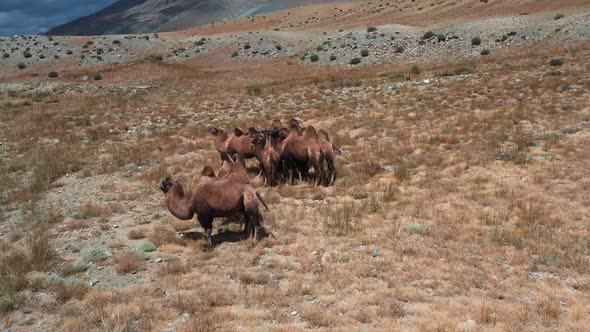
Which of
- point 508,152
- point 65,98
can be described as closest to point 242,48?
point 65,98

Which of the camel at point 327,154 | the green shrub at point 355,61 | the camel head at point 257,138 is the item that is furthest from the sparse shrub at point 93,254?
the green shrub at point 355,61

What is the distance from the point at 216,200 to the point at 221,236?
3.92ft

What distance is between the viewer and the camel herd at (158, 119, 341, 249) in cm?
838

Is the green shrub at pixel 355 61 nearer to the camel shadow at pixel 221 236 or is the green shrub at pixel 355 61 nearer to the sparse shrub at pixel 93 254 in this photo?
the camel shadow at pixel 221 236

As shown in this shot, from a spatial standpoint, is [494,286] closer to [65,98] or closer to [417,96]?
[417,96]

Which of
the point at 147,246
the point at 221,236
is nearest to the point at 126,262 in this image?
the point at 147,246

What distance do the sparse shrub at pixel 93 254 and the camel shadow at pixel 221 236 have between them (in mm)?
1508

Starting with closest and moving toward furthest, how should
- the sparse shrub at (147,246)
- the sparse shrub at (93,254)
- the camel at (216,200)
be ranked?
1. the sparse shrub at (93,254)
2. the camel at (216,200)
3. the sparse shrub at (147,246)

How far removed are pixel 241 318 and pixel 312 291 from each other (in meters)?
1.18

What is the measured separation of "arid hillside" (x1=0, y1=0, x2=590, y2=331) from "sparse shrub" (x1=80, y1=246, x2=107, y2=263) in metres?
0.05

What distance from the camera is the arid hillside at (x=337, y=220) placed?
6.25 meters

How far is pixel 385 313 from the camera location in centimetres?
602

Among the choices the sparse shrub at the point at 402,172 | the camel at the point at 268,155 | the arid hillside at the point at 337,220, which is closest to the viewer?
the arid hillside at the point at 337,220

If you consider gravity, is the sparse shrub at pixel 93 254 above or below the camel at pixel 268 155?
below
